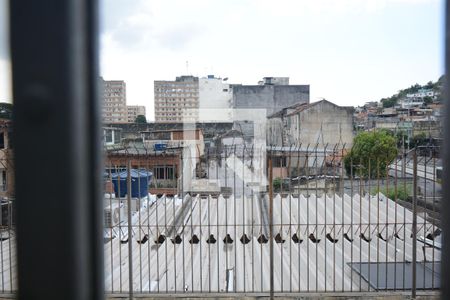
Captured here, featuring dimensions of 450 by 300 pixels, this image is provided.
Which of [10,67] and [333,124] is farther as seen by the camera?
[333,124]

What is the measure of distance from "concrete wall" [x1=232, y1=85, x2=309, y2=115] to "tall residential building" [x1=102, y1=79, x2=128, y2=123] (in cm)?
613

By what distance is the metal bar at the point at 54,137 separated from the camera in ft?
1.61

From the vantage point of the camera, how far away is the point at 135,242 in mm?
4551

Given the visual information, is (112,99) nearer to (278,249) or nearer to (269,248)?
(278,249)

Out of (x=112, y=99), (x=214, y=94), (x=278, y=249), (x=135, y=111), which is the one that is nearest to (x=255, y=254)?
(x=278, y=249)

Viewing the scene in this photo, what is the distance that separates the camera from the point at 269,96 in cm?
2234

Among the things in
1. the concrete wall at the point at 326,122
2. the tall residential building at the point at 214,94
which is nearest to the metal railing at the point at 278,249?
the concrete wall at the point at 326,122

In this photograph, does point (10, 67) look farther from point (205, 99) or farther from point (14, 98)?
point (205, 99)

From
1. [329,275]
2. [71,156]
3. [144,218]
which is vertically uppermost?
[71,156]

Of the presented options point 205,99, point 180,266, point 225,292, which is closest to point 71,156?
point 225,292

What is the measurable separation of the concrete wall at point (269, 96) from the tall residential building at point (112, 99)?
6133mm

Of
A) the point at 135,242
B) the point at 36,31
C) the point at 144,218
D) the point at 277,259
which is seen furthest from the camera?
the point at 144,218

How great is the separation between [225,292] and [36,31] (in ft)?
10.4

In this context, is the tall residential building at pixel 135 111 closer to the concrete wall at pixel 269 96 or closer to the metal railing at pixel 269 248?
the concrete wall at pixel 269 96
